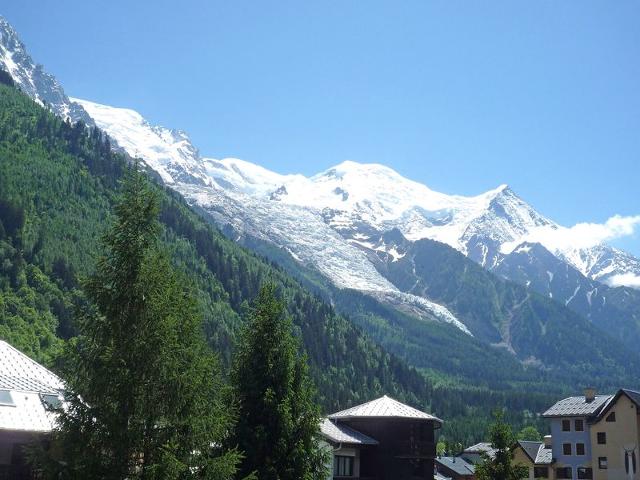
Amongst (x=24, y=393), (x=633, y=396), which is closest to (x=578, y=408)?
(x=633, y=396)

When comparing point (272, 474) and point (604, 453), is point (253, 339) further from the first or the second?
point (604, 453)

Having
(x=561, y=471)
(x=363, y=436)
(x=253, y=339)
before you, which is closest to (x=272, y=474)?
(x=253, y=339)

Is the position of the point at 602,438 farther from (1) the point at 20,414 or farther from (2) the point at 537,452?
(1) the point at 20,414

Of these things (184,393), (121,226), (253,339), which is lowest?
(184,393)

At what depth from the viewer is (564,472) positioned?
11238 centimetres

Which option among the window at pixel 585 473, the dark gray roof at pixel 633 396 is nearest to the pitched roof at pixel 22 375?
the dark gray roof at pixel 633 396

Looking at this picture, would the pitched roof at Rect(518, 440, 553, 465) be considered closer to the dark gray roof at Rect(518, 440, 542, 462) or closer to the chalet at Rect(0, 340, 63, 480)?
the dark gray roof at Rect(518, 440, 542, 462)

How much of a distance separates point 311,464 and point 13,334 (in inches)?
6004

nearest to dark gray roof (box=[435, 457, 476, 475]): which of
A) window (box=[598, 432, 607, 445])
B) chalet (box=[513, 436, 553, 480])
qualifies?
chalet (box=[513, 436, 553, 480])

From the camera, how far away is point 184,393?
102 feet

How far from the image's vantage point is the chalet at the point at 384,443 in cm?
8150

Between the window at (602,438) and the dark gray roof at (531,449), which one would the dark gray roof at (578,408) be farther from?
the dark gray roof at (531,449)

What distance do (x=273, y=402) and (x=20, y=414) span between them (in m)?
13.9

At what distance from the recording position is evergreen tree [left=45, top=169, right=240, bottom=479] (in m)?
29.6
